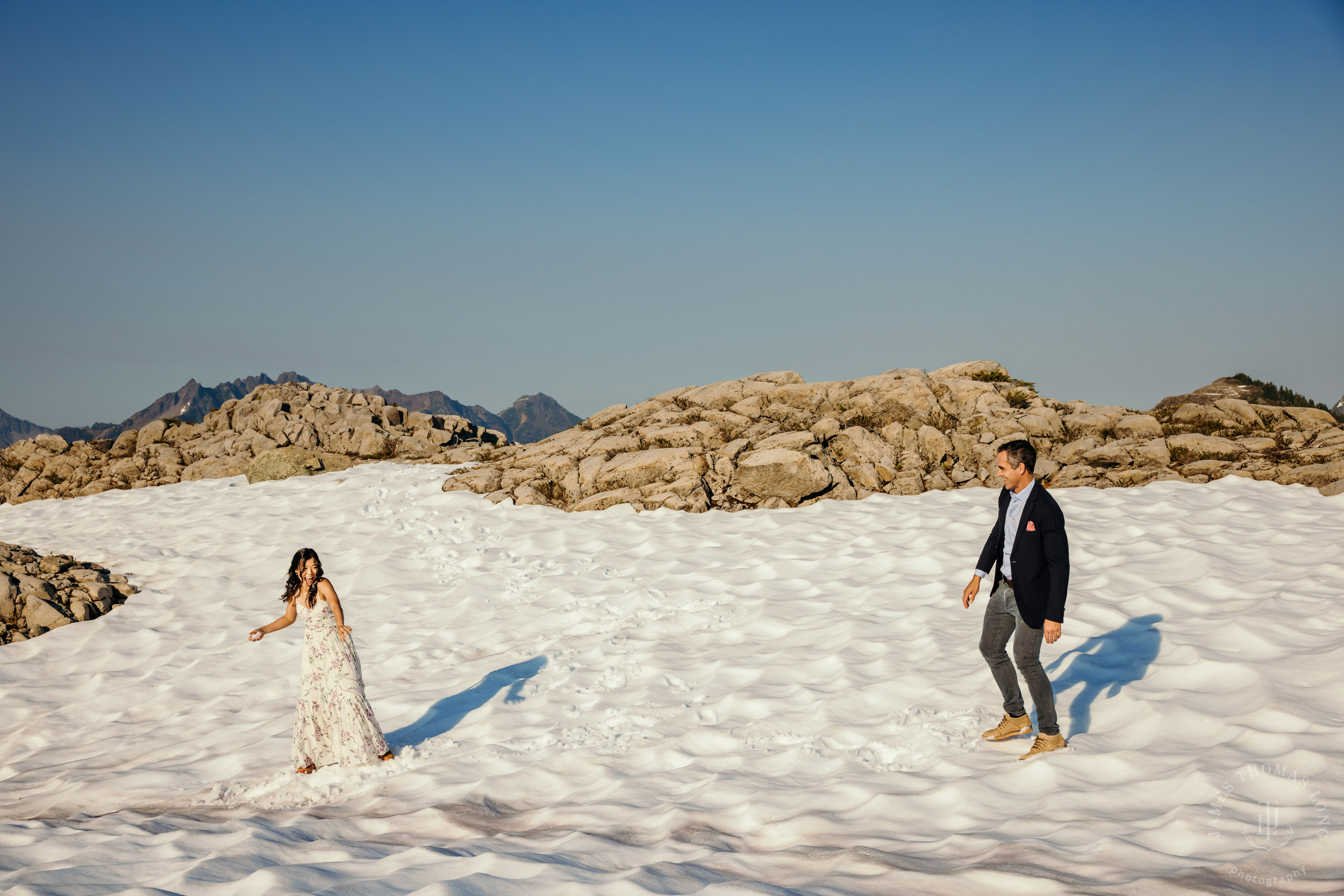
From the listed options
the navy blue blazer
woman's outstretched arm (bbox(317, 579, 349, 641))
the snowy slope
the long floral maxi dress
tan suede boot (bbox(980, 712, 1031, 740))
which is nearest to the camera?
Answer: the snowy slope

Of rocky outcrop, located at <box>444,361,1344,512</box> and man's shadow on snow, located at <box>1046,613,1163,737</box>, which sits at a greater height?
rocky outcrop, located at <box>444,361,1344,512</box>

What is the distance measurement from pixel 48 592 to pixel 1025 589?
597 inches

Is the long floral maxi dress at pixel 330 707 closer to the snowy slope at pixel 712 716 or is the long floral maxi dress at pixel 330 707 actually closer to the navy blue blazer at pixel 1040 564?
the snowy slope at pixel 712 716

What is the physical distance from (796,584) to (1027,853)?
24.3 ft

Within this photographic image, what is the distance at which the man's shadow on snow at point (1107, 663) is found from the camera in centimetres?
760

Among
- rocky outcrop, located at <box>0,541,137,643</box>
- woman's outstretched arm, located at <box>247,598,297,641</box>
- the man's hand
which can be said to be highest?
the man's hand

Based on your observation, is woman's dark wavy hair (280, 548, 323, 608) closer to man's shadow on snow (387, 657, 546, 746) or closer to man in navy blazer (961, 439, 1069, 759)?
man's shadow on snow (387, 657, 546, 746)

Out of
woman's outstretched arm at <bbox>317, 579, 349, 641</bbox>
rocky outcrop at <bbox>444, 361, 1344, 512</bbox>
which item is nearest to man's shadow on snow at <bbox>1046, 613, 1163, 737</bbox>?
woman's outstretched arm at <bbox>317, 579, 349, 641</bbox>

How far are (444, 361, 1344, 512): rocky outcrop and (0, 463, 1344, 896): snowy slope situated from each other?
4.04 feet

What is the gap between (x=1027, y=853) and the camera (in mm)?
5043

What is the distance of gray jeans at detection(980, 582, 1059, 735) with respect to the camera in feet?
21.1

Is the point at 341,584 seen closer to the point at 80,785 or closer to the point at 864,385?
the point at 80,785

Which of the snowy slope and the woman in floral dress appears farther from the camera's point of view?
the woman in floral dress

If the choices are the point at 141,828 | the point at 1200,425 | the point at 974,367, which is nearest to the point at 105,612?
the point at 141,828
